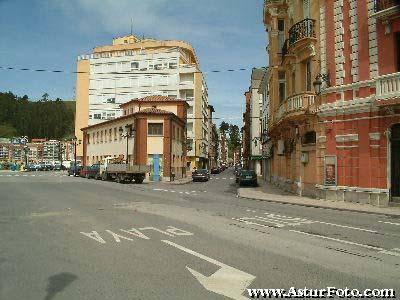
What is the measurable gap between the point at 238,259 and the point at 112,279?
2.44 metres

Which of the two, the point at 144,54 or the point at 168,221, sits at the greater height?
the point at 144,54

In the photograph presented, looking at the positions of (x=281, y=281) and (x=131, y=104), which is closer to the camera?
(x=281, y=281)

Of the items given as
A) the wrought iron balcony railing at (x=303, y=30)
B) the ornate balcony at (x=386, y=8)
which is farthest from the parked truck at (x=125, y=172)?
the ornate balcony at (x=386, y=8)

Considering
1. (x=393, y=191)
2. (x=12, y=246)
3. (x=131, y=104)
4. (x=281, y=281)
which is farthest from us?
(x=131, y=104)

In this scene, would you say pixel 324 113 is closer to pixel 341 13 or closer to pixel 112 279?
pixel 341 13

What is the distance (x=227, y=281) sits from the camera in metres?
6.03

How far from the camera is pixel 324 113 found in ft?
68.1

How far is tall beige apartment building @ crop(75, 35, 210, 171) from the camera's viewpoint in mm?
69375

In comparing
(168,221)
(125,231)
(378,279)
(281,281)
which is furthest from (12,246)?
(378,279)

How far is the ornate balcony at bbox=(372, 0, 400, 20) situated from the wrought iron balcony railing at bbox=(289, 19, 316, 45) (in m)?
4.07

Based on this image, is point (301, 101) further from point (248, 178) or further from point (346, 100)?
point (248, 178)

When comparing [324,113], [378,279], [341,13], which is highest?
[341,13]

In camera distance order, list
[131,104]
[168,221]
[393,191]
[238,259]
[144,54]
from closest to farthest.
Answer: [238,259]
[168,221]
[393,191]
[131,104]
[144,54]

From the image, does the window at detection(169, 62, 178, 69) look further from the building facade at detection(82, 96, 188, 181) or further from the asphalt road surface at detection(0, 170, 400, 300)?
the asphalt road surface at detection(0, 170, 400, 300)
